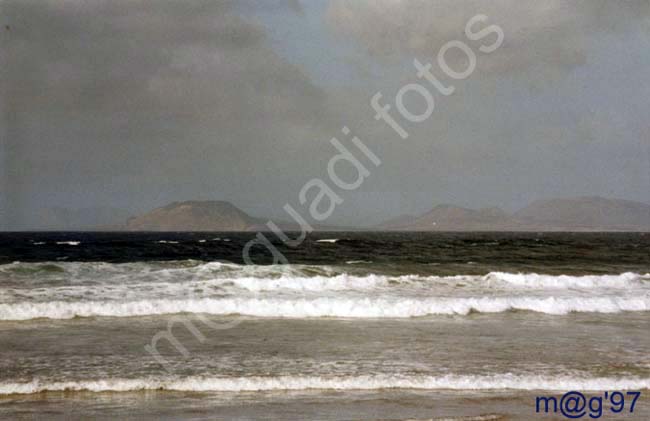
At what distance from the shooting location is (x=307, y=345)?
11484 mm

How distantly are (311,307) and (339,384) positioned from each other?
6961 mm

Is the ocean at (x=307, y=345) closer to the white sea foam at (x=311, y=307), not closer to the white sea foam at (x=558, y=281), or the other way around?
the white sea foam at (x=311, y=307)

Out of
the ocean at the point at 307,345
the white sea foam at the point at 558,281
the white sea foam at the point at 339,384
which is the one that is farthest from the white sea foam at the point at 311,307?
the white sea foam at the point at 339,384

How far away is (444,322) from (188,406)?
803cm

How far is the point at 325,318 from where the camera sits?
49.3 ft

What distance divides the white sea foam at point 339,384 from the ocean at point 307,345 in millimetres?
25

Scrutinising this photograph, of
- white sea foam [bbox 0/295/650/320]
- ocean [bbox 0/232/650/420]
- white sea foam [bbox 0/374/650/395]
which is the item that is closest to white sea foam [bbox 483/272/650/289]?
ocean [bbox 0/232/650/420]

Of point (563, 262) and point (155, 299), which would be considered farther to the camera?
point (563, 262)

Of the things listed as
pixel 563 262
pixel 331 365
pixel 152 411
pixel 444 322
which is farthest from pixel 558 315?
pixel 563 262

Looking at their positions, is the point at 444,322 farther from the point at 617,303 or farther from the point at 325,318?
the point at 617,303

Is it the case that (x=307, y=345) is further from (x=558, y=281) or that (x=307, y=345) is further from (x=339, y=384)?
(x=558, y=281)

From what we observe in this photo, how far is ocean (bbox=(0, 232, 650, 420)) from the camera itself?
→ 801cm

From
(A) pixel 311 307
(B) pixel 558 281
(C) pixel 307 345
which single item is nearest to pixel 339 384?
(C) pixel 307 345

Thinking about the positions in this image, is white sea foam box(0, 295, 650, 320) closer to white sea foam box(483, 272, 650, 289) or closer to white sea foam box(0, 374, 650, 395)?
white sea foam box(483, 272, 650, 289)
